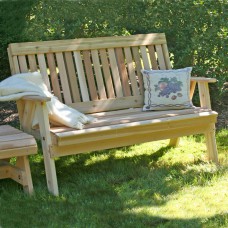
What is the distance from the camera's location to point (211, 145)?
475 cm

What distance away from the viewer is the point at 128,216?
12.0 ft

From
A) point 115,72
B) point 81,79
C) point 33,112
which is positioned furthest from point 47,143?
point 115,72

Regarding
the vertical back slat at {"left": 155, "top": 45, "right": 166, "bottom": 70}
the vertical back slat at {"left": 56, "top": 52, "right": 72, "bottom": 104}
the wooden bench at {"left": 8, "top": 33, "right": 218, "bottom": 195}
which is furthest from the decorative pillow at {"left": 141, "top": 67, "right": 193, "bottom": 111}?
the vertical back slat at {"left": 56, "top": 52, "right": 72, "bottom": 104}

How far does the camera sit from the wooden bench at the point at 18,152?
3.91 meters

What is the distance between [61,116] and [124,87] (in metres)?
1.00

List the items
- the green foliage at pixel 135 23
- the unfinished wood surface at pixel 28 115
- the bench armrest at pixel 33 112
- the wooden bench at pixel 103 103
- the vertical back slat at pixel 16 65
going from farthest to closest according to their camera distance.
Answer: the green foliage at pixel 135 23 → the vertical back slat at pixel 16 65 → the unfinished wood surface at pixel 28 115 → the wooden bench at pixel 103 103 → the bench armrest at pixel 33 112

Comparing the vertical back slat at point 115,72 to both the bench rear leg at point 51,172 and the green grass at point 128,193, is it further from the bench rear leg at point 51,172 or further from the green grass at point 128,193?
the bench rear leg at point 51,172

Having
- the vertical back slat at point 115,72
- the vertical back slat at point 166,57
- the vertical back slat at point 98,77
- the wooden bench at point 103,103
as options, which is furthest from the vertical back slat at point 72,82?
the vertical back slat at point 166,57

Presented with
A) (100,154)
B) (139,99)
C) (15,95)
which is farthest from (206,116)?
(15,95)

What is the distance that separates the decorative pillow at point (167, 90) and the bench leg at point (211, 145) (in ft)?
0.90

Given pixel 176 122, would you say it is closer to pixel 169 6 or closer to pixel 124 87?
pixel 124 87

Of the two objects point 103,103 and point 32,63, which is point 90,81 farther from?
point 32,63

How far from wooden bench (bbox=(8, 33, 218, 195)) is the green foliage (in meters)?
0.71

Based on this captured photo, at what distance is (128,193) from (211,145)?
3.25 ft
